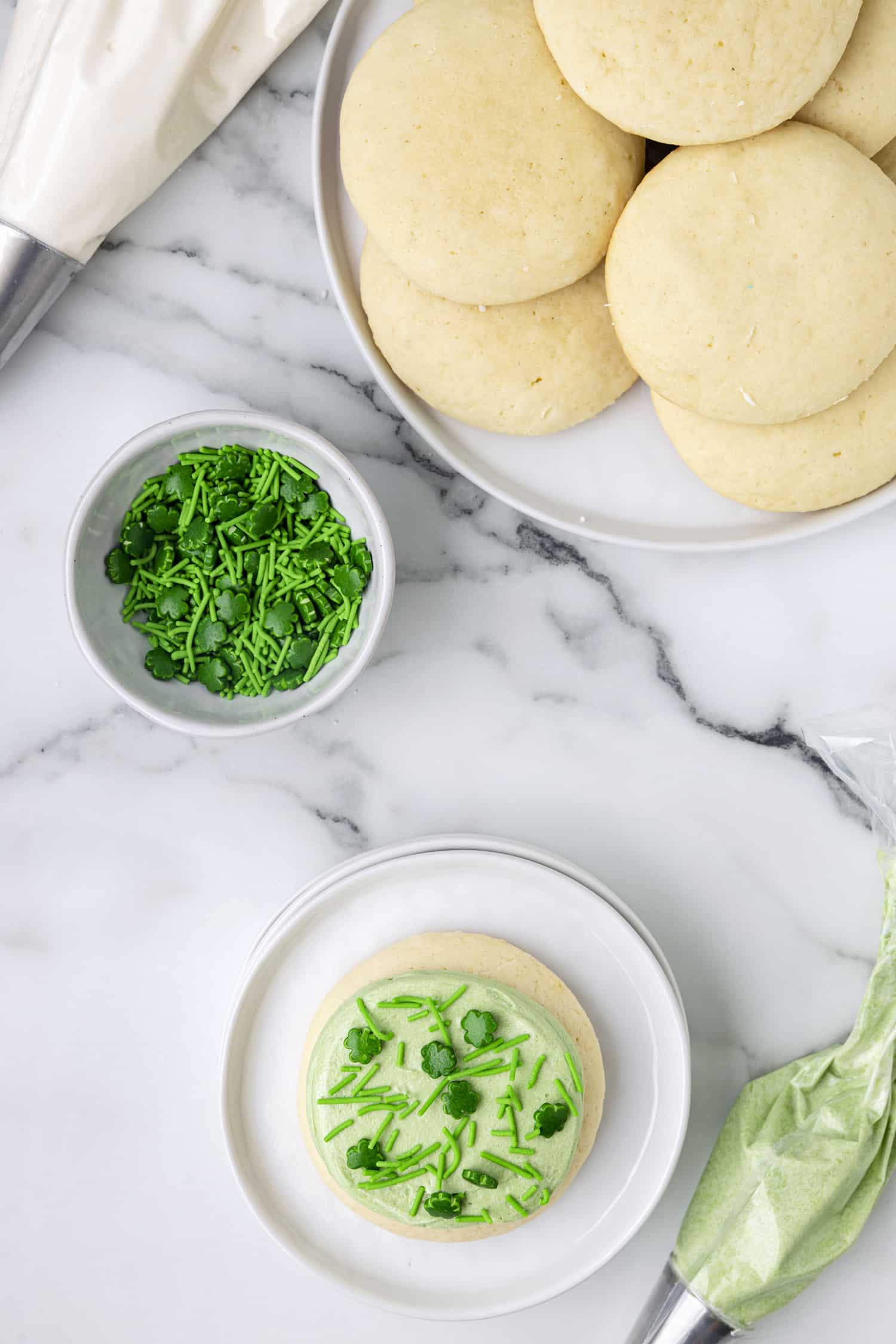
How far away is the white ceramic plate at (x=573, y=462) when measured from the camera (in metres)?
1.24

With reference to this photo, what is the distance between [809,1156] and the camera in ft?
4.22

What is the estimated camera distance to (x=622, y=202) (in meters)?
1.12

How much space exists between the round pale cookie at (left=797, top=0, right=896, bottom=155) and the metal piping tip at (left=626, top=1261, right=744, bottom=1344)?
1.28 m

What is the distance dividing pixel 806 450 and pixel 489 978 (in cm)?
67

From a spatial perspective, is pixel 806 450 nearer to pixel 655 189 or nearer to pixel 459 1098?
pixel 655 189

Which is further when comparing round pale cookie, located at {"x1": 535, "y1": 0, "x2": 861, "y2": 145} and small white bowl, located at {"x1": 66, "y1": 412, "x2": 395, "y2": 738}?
small white bowl, located at {"x1": 66, "y1": 412, "x2": 395, "y2": 738}

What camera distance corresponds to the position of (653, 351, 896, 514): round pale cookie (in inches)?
45.6

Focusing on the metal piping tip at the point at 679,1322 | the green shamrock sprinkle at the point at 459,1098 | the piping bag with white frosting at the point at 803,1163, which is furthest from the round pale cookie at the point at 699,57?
the metal piping tip at the point at 679,1322

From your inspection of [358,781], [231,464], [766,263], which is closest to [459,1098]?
[358,781]

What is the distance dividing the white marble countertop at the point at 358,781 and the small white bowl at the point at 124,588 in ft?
0.43

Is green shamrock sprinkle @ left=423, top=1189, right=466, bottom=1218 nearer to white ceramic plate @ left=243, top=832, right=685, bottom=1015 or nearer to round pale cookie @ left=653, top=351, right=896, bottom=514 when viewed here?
white ceramic plate @ left=243, top=832, right=685, bottom=1015

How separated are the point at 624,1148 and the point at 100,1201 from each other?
681 mm

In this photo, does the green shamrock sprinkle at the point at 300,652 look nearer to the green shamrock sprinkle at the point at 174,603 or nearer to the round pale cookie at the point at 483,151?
the green shamrock sprinkle at the point at 174,603

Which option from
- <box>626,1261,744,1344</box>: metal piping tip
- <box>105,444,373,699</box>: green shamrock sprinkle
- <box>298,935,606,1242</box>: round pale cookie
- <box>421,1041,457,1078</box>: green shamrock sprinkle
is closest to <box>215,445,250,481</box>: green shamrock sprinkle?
<box>105,444,373,699</box>: green shamrock sprinkle
